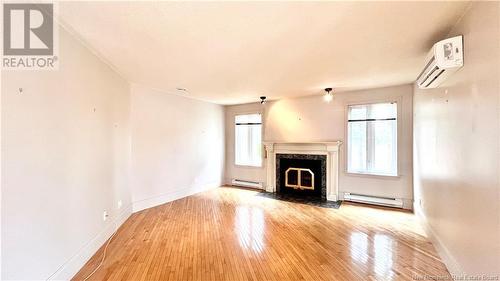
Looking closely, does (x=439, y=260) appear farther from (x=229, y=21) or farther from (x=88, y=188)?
(x=88, y=188)

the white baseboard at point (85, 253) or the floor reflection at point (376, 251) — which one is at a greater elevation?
the white baseboard at point (85, 253)

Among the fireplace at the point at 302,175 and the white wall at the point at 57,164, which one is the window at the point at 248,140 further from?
the white wall at the point at 57,164

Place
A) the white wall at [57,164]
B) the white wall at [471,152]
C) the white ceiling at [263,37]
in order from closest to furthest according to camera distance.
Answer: the white wall at [471,152], the white wall at [57,164], the white ceiling at [263,37]

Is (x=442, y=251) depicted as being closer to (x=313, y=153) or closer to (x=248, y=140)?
(x=313, y=153)

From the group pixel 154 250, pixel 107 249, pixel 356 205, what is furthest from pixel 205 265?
pixel 356 205

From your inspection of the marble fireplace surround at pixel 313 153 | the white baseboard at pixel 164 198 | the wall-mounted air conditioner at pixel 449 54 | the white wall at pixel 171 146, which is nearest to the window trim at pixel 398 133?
the marble fireplace surround at pixel 313 153

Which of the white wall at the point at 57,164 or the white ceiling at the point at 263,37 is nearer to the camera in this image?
the white wall at the point at 57,164

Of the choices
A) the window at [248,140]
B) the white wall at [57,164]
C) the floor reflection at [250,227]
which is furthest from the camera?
the window at [248,140]

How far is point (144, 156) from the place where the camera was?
13.9 feet

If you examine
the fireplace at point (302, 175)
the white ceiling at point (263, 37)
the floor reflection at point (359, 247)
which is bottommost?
the floor reflection at point (359, 247)

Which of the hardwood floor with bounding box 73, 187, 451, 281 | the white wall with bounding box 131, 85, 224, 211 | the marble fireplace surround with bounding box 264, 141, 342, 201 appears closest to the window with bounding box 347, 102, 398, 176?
the marble fireplace surround with bounding box 264, 141, 342, 201

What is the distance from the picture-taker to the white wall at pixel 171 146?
13.6 feet

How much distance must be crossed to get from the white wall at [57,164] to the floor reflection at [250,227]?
1.84 meters

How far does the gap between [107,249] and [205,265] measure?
1.36 metres
